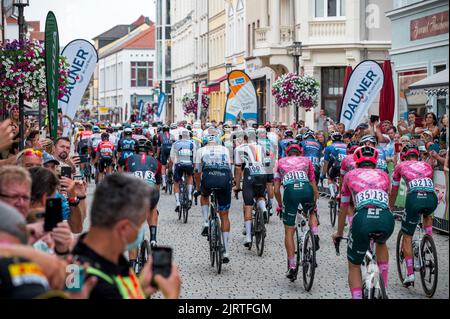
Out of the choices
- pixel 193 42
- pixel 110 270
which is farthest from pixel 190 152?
pixel 193 42

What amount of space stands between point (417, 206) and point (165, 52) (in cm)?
9377

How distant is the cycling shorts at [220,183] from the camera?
15.1 metres

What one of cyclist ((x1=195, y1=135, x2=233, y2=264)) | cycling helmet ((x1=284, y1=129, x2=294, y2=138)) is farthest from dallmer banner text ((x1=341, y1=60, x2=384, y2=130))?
cyclist ((x1=195, y1=135, x2=233, y2=264))

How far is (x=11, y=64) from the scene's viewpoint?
19.8 m

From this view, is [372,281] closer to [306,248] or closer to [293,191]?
[306,248]

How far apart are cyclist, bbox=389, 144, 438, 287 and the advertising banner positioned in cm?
1931

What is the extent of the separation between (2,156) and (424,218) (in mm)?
5945

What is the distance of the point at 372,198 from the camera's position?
32.0 ft

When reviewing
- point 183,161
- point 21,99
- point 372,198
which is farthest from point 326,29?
point 372,198

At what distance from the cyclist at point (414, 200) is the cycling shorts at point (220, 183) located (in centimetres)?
312

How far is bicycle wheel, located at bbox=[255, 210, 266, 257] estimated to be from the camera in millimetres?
15867

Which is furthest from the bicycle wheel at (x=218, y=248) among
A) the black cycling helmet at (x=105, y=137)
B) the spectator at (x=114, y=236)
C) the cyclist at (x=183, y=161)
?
the black cycling helmet at (x=105, y=137)

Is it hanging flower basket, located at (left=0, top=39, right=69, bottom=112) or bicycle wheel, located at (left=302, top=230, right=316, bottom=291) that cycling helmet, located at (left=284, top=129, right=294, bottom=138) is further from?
bicycle wheel, located at (left=302, top=230, right=316, bottom=291)

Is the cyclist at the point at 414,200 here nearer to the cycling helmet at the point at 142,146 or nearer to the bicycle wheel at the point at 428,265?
the bicycle wheel at the point at 428,265
